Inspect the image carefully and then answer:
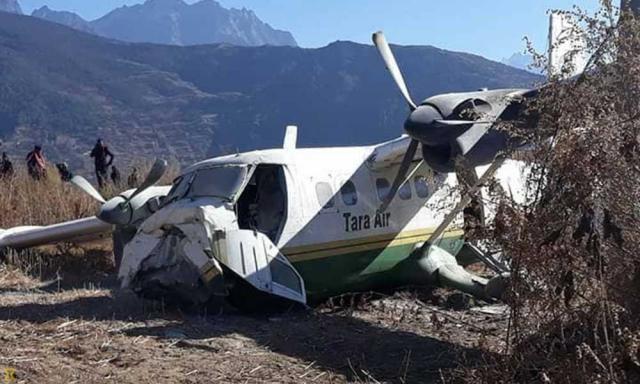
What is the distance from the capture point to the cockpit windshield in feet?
34.6

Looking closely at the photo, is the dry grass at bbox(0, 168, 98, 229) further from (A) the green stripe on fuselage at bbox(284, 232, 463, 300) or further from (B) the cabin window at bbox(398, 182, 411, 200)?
(A) the green stripe on fuselage at bbox(284, 232, 463, 300)

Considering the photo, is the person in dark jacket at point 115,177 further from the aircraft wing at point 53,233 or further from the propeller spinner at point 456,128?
the propeller spinner at point 456,128

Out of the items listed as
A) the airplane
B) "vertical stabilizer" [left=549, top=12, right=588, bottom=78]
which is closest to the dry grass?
the airplane

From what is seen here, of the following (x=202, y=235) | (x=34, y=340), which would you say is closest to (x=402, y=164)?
(x=202, y=235)

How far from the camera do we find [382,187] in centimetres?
1159

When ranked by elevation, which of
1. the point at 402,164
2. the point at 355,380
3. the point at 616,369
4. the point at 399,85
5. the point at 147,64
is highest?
the point at 147,64

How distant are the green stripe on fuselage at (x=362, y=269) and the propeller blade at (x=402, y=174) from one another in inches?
20.8

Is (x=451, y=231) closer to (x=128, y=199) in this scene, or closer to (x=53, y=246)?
(x=128, y=199)

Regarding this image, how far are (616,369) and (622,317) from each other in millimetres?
445

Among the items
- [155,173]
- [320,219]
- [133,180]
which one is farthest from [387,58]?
[133,180]

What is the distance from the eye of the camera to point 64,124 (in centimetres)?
9281

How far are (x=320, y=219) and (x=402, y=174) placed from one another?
1.30 m

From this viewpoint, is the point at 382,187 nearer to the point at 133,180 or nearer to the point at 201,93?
the point at 133,180

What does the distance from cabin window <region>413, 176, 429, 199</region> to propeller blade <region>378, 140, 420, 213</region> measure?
0.49 meters
